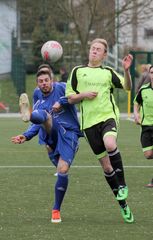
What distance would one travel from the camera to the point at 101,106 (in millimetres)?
8883

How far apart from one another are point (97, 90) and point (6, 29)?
36533mm

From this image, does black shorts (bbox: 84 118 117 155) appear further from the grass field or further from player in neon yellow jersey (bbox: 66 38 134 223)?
the grass field

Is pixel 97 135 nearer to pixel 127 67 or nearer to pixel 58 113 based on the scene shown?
pixel 58 113

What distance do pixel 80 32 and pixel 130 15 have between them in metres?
2.96

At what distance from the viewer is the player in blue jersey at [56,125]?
8.80m

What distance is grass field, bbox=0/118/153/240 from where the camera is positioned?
816cm

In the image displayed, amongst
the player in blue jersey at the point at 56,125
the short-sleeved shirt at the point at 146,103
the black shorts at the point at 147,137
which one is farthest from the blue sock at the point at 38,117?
the black shorts at the point at 147,137

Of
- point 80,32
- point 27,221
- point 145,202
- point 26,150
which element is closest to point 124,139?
point 26,150

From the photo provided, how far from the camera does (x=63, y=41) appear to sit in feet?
138

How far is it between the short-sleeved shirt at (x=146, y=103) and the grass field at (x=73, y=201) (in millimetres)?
961

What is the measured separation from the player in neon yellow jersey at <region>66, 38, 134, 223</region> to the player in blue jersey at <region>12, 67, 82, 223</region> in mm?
184

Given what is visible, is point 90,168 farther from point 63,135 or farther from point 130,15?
point 130,15

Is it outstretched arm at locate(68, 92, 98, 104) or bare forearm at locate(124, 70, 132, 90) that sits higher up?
bare forearm at locate(124, 70, 132, 90)

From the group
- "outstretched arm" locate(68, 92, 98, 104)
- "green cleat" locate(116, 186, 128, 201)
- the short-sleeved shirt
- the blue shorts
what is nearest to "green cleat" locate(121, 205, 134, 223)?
"green cleat" locate(116, 186, 128, 201)
